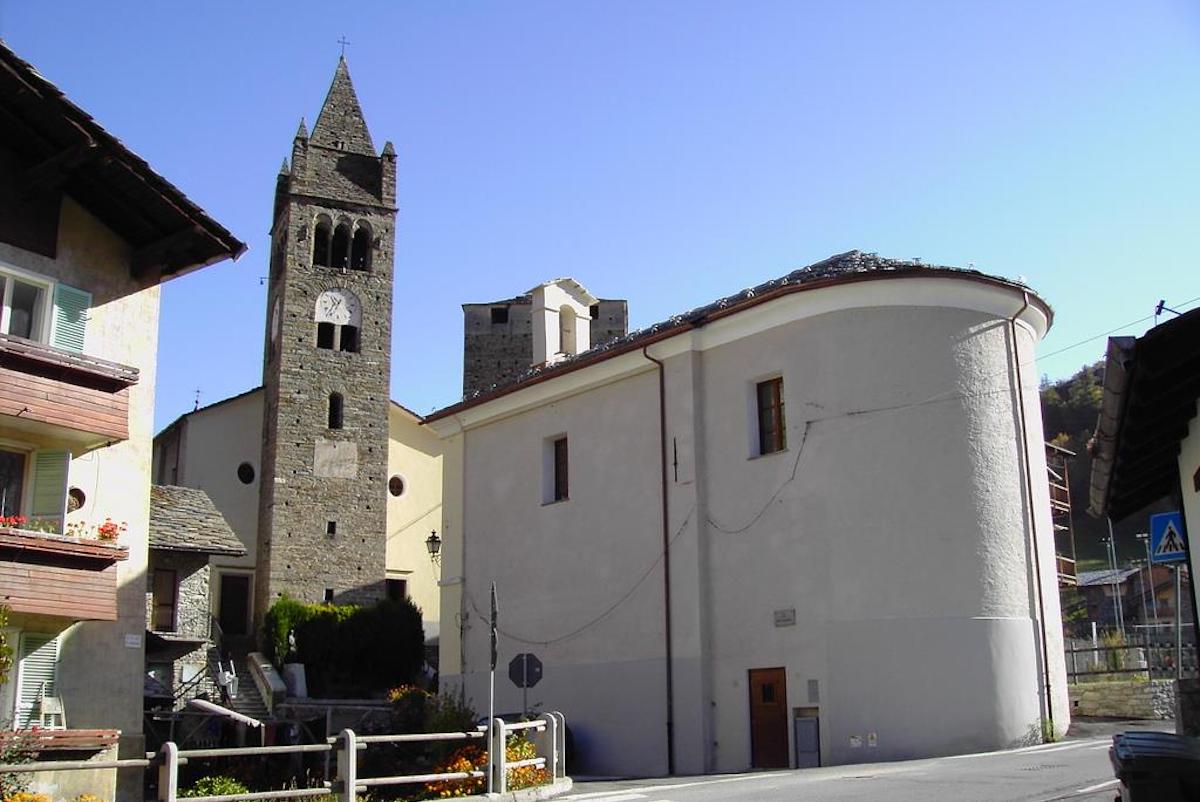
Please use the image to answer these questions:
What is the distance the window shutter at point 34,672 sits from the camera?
16781 millimetres

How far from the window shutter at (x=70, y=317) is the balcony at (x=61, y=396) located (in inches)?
21.1

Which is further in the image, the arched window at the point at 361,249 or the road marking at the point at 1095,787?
the arched window at the point at 361,249

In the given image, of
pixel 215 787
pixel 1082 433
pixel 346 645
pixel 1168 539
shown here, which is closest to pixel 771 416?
pixel 1168 539

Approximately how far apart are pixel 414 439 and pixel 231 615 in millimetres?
10120

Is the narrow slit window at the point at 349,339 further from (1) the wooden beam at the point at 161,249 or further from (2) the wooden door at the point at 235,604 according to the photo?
(1) the wooden beam at the point at 161,249

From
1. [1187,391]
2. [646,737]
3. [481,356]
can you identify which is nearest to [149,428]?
[646,737]

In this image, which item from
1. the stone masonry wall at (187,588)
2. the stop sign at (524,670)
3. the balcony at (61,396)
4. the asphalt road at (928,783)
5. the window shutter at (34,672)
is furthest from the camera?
the stone masonry wall at (187,588)

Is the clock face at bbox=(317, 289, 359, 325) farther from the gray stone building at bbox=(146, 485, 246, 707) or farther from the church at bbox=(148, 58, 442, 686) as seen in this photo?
the gray stone building at bbox=(146, 485, 246, 707)

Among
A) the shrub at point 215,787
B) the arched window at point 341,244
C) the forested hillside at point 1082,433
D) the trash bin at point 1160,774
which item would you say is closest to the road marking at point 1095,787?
the trash bin at point 1160,774

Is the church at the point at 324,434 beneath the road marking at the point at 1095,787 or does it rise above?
above

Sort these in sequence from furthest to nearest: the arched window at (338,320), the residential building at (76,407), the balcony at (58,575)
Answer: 1. the arched window at (338,320)
2. the residential building at (76,407)
3. the balcony at (58,575)

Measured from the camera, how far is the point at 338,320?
47188 millimetres

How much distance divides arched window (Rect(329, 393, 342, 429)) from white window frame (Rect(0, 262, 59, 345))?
27.9m

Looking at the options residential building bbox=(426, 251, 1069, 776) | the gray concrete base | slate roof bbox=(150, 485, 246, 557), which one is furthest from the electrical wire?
slate roof bbox=(150, 485, 246, 557)
